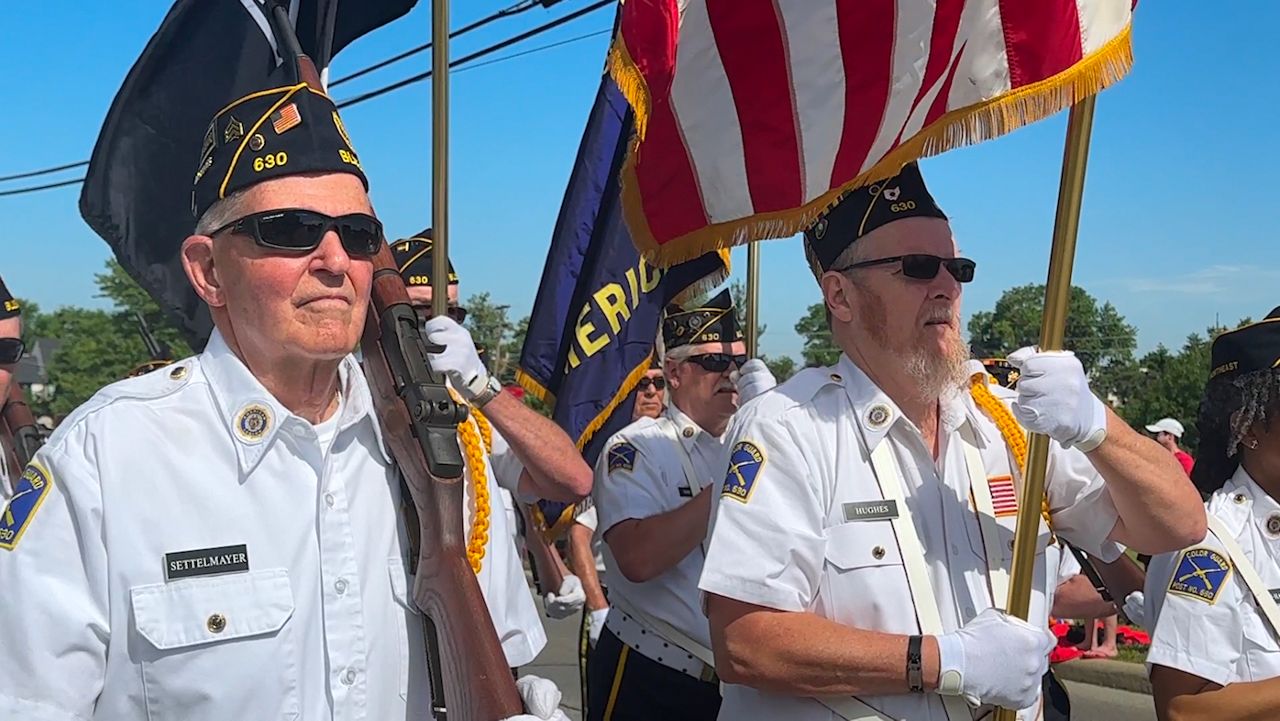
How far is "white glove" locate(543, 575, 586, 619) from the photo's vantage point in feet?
19.5

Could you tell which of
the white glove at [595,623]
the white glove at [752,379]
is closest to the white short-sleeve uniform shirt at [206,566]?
the white glove at [752,379]

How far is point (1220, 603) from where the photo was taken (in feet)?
9.27

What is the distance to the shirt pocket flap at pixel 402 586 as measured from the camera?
2227 millimetres

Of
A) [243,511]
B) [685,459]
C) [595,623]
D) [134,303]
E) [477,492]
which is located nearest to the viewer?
[243,511]

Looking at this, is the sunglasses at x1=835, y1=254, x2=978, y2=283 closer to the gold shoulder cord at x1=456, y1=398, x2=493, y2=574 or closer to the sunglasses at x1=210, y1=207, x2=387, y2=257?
the gold shoulder cord at x1=456, y1=398, x2=493, y2=574

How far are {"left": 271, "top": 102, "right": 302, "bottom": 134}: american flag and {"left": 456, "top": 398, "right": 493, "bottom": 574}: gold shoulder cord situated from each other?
0.75 metres

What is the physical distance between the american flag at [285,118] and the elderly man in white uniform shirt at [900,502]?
1294mm

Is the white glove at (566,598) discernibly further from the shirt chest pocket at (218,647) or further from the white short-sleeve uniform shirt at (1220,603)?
the shirt chest pocket at (218,647)

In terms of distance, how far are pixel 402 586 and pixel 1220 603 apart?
6.61 ft

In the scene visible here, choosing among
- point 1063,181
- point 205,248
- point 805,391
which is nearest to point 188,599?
point 205,248

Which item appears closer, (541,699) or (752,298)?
(541,699)

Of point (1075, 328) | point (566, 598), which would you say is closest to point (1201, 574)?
point (566, 598)

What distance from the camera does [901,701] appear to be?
261 centimetres

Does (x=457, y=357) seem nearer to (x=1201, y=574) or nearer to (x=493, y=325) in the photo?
(x=1201, y=574)
